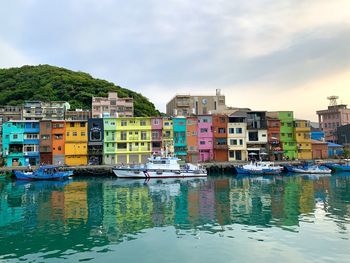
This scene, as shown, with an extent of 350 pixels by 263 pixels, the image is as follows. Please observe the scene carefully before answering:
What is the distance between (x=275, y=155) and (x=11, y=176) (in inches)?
2134

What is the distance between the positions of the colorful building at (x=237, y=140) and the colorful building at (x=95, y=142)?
2780cm

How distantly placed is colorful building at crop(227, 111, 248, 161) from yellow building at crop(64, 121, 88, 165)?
1223 inches

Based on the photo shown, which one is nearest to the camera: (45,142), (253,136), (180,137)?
(45,142)

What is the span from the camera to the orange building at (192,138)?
69.6m

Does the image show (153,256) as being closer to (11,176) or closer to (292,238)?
(292,238)

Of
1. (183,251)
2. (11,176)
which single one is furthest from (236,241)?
(11,176)

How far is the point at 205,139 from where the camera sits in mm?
71250

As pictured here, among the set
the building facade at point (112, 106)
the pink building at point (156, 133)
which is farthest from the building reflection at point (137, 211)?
the building facade at point (112, 106)

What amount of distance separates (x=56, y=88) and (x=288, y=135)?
2687 inches

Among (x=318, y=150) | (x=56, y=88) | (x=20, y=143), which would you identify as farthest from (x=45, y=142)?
(x=318, y=150)

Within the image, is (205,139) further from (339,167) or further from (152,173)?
(339,167)

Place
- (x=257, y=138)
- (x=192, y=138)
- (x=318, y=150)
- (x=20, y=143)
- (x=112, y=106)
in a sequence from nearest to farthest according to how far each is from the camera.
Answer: (x=20, y=143) < (x=192, y=138) < (x=257, y=138) < (x=318, y=150) < (x=112, y=106)

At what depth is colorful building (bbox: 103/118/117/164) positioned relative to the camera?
67000mm

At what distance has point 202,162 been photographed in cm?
6844
